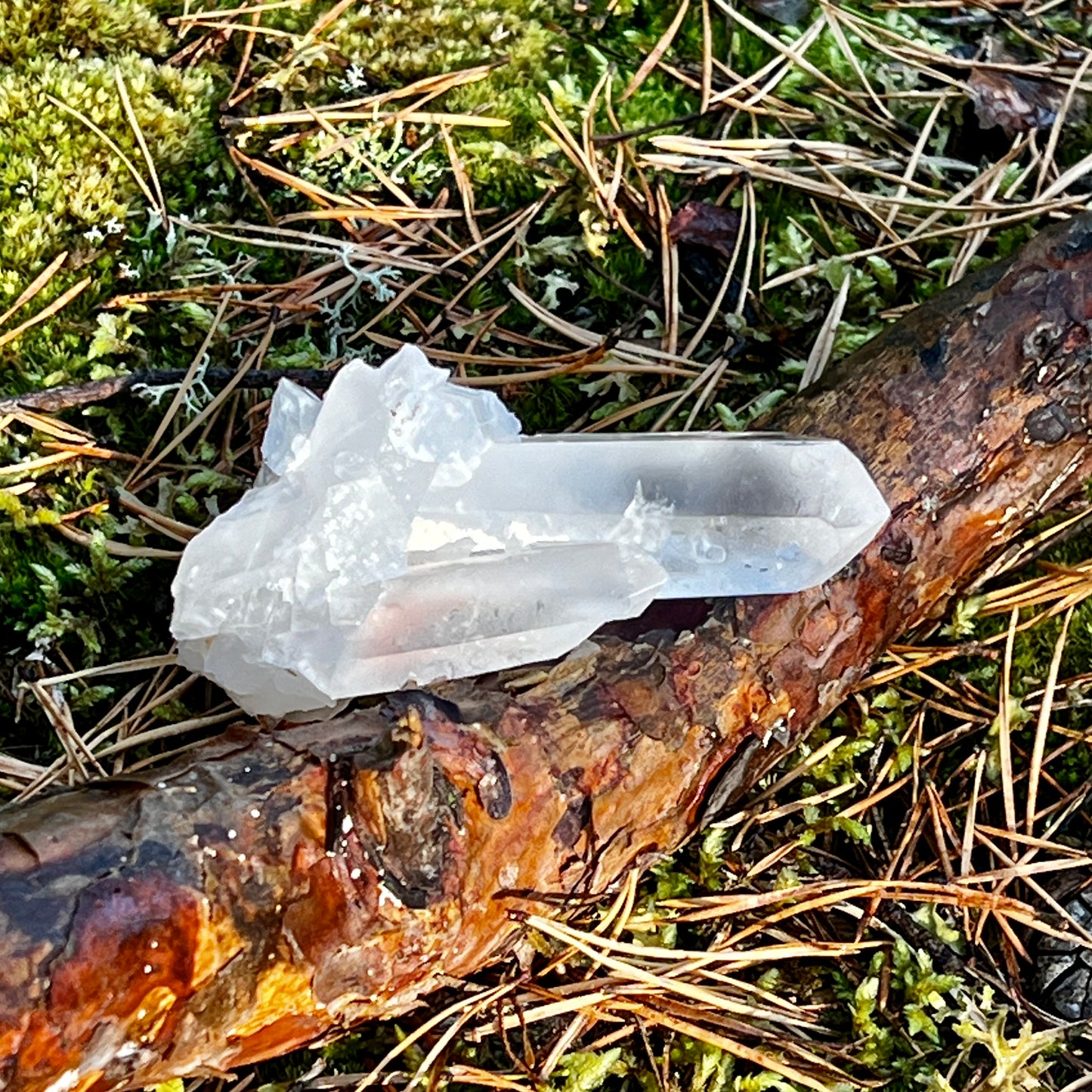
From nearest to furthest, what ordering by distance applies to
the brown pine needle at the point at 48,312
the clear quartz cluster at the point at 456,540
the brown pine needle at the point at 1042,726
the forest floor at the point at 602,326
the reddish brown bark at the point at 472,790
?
the reddish brown bark at the point at 472,790 < the clear quartz cluster at the point at 456,540 < the forest floor at the point at 602,326 < the brown pine needle at the point at 1042,726 < the brown pine needle at the point at 48,312

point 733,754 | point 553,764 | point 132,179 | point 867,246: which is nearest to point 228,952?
point 553,764

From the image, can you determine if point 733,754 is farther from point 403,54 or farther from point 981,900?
point 403,54

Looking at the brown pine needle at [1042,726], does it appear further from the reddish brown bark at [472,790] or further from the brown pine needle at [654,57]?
the brown pine needle at [654,57]

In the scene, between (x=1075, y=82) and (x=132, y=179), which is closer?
(x=132, y=179)

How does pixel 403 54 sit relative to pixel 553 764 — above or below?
above

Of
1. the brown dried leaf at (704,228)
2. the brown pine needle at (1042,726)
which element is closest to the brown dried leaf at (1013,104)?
the brown dried leaf at (704,228)

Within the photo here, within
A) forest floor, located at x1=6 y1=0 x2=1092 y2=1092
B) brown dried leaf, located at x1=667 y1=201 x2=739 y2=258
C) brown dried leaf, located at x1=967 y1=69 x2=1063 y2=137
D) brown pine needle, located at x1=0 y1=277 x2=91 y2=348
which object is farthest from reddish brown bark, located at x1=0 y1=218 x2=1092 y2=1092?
brown pine needle, located at x1=0 y1=277 x2=91 y2=348

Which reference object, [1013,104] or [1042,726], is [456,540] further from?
[1013,104]
